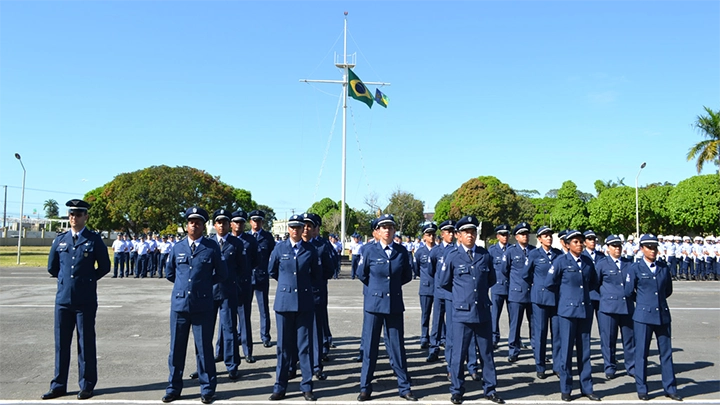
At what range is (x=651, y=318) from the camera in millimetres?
6742

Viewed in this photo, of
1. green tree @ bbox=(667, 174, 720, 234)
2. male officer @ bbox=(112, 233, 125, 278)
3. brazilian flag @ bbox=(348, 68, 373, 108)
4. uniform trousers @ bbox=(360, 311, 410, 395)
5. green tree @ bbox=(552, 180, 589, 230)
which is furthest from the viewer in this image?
green tree @ bbox=(552, 180, 589, 230)

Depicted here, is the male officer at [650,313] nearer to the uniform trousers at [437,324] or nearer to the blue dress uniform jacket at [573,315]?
the blue dress uniform jacket at [573,315]

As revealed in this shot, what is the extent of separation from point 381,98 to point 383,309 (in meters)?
26.4

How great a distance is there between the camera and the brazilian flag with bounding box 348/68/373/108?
1219 inches

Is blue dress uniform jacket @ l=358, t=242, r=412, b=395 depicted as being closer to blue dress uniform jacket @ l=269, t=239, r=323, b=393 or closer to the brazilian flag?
blue dress uniform jacket @ l=269, t=239, r=323, b=393

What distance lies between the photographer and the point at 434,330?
869cm

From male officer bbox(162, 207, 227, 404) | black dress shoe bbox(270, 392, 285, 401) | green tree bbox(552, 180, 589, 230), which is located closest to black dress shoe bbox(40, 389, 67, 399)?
male officer bbox(162, 207, 227, 404)

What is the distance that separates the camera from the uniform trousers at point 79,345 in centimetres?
629

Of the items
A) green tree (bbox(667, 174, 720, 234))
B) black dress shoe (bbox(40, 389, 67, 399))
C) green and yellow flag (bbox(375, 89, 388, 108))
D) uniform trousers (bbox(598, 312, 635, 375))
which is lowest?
black dress shoe (bbox(40, 389, 67, 399))

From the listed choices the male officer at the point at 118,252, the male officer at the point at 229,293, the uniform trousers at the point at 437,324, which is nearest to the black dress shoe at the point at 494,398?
the uniform trousers at the point at 437,324

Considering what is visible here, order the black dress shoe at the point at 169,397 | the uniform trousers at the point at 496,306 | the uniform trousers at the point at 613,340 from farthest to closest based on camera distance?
the uniform trousers at the point at 496,306, the uniform trousers at the point at 613,340, the black dress shoe at the point at 169,397

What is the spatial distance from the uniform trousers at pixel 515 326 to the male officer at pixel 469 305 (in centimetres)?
241

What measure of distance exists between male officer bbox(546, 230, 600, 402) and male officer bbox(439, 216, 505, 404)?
101 centimetres

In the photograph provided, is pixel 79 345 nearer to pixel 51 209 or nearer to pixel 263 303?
pixel 263 303
